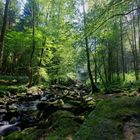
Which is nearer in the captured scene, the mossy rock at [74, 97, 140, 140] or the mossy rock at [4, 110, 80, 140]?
the mossy rock at [74, 97, 140, 140]

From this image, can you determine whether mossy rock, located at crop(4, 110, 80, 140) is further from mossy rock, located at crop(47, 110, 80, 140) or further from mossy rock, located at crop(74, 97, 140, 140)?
mossy rock, located at crop(74, 97, 140, 140)

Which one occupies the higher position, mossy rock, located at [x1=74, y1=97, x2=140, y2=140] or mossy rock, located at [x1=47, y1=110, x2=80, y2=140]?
mossy rock, located at [x1=74, y1=97, x2=140, y2=140]

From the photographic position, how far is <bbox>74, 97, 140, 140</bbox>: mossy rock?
392 cm

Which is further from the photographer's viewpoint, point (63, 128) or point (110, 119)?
point (63, 128)

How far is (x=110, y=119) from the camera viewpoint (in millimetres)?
4230

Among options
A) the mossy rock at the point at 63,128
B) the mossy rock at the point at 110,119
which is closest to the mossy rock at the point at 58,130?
the mossy rock at the point at 63,128

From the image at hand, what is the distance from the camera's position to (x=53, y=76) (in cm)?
3197

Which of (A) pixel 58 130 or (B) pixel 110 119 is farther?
(A) pixel 58 130

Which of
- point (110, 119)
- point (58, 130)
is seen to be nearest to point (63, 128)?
point (58, 130)

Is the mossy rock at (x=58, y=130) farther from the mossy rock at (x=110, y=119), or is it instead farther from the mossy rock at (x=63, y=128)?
the mossy rock at (x=110, y=119)

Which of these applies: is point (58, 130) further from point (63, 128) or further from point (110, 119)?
point (110, 119)

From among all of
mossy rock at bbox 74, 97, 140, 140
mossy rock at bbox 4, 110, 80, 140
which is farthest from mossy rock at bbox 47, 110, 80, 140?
mossy rock at bbox 74, 97, 140, 140

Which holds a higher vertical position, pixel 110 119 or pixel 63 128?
pixel 110 119

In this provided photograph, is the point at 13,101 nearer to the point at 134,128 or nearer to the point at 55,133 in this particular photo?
the point at 55,133
